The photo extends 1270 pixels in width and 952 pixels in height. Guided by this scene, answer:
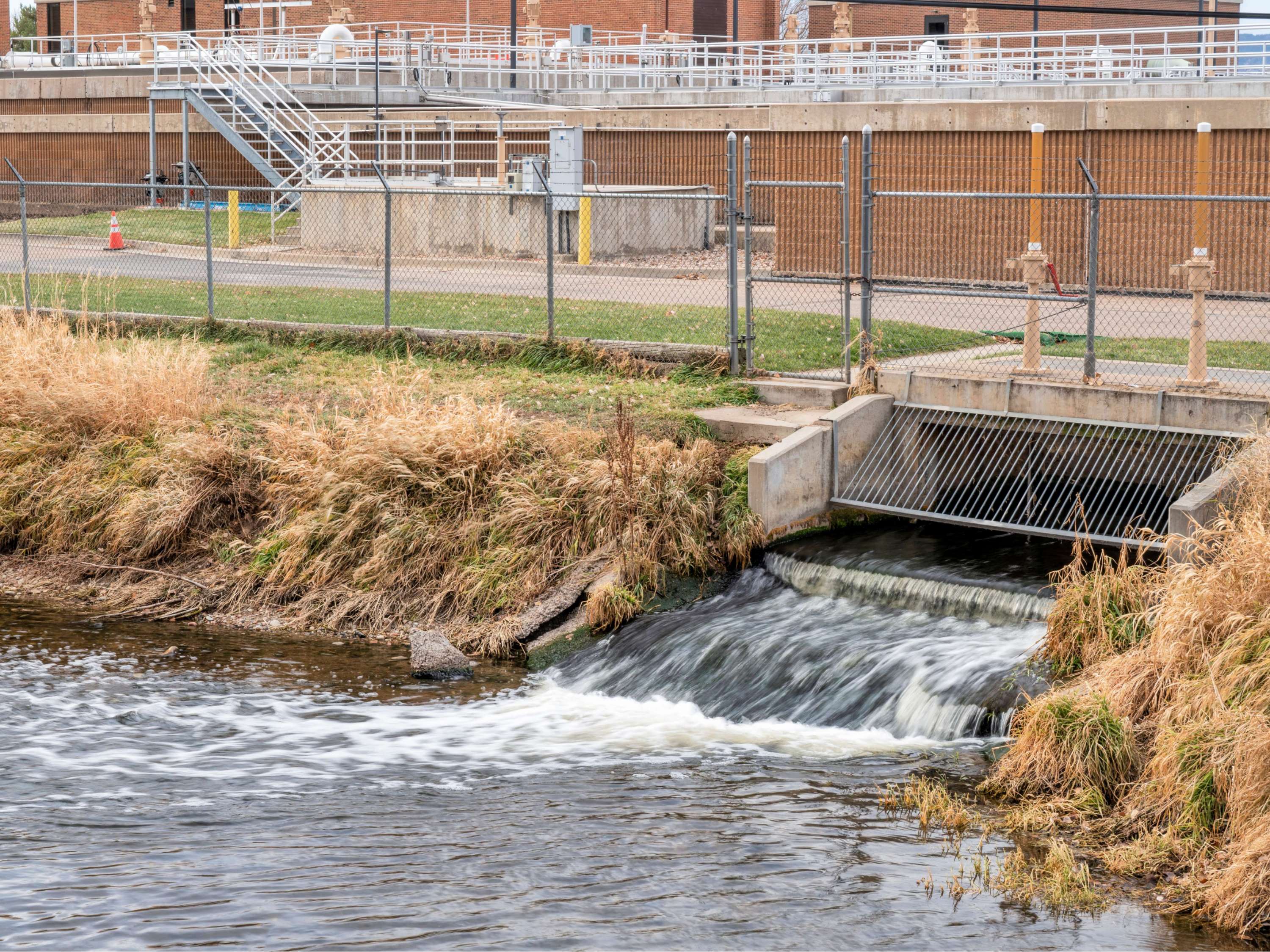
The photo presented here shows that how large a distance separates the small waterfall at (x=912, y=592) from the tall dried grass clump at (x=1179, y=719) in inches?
32.7

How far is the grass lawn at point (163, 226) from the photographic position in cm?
2823

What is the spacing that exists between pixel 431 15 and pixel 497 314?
1753 inches

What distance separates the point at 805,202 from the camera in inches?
868

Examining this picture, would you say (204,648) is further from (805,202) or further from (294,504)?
(805,202)

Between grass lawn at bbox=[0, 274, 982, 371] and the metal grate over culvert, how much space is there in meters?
1.62

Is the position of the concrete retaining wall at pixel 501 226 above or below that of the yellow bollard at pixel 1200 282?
above

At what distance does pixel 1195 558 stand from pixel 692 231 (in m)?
17.9

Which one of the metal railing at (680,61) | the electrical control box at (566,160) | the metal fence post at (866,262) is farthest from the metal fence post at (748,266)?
the metal railing at (680,61)

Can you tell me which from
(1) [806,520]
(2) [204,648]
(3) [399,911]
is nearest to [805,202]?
(1) [806,520]

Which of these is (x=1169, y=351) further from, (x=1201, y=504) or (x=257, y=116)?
(x=257, y=116)

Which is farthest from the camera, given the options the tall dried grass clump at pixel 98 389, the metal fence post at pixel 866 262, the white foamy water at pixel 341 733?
the tall dried grass clump at pixel 98 389

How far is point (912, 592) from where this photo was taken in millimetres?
10719

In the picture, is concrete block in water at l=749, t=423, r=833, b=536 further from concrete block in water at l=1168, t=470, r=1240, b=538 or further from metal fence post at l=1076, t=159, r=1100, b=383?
concrete block in water at l=1168, t=470, r=1240, b=538

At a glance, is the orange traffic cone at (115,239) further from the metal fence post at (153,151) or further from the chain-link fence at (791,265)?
the metal fence post at (153,151)
